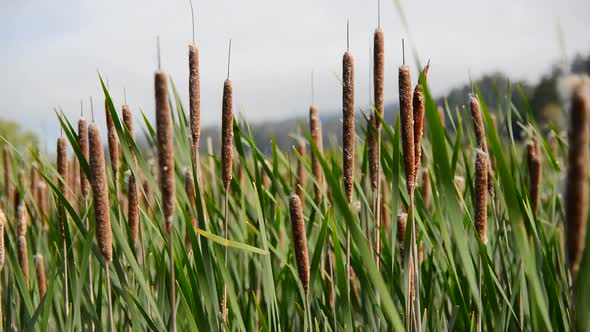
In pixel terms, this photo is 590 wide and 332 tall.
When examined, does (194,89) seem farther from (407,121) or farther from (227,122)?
(407,121)

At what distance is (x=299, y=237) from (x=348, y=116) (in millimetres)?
409

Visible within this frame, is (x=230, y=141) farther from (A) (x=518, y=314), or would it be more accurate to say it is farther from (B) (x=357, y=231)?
(A) (x=518, y=314)

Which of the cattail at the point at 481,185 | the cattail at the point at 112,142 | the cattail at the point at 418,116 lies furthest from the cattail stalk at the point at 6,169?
the cattail at the point at 481,185

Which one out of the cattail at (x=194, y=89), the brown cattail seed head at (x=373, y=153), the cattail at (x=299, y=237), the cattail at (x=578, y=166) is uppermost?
the cattail at (x=194, y=89)

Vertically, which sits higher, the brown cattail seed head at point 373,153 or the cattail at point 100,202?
the brown cattail seed head at point 373,153

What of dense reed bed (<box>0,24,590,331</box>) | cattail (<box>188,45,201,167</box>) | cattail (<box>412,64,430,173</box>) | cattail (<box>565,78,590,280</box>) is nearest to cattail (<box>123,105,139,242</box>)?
dense reed bed (<box>0,24,590,331</box>)

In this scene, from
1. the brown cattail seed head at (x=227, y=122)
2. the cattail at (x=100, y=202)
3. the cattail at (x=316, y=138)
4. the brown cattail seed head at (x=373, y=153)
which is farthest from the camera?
the cattail at (x=316, y=138)

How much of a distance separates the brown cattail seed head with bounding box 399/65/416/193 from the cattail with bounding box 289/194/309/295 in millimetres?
281

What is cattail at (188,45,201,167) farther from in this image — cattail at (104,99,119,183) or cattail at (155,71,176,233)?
cattail at (155,71,176,233)

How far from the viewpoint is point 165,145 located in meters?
1.05

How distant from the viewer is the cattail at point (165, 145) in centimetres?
102

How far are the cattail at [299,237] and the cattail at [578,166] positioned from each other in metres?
0.84

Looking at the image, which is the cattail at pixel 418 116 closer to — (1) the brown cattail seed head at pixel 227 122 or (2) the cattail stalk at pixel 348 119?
(2) the cattail stalk at pixel 348 119

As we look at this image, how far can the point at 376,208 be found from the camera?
1.92 metres
